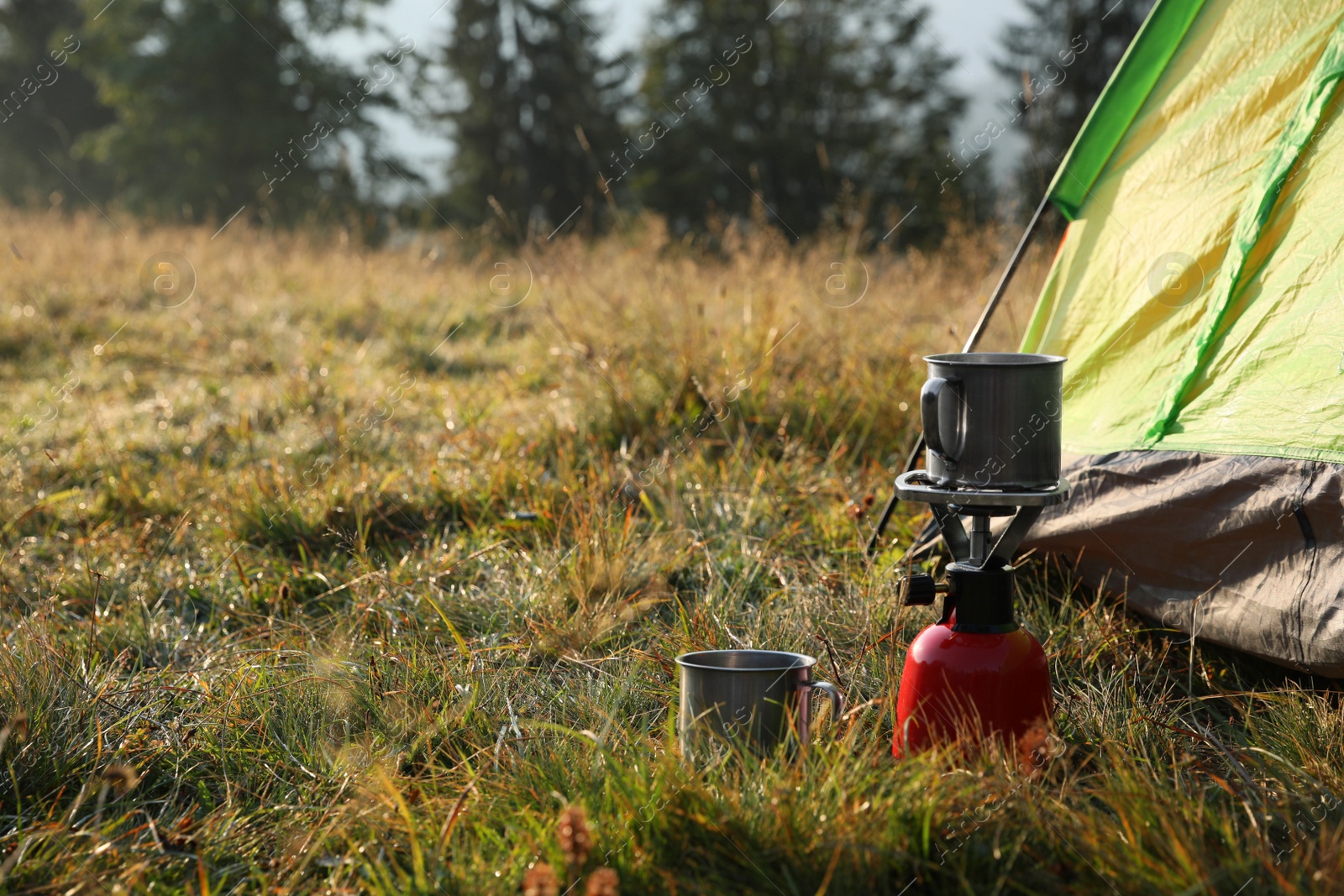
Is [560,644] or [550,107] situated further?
[550,107]

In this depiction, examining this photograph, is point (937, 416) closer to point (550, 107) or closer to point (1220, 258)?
point (1220, 258)

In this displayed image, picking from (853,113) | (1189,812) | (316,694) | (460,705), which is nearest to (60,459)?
(316,694)

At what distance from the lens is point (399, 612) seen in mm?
2443

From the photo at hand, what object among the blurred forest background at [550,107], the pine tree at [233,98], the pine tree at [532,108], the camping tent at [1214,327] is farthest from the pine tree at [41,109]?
the camping tent at [1214,327]

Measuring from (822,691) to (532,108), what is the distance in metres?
19.6

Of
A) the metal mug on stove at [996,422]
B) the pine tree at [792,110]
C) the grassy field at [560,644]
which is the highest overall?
the pine tree at [792,110]

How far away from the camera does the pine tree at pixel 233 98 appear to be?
57.0 ft

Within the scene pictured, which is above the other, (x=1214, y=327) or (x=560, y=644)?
(x=1214, y=327)

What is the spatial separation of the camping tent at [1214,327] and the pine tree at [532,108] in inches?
631

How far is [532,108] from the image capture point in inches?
769

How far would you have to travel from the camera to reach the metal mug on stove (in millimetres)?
1593

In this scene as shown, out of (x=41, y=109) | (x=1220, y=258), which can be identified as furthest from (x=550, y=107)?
(x=1220, y=258)

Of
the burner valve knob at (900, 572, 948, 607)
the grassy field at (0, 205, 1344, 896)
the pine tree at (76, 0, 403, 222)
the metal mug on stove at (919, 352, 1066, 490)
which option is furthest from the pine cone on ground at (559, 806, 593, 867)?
the pine tree at (76, 0, 403, 222)

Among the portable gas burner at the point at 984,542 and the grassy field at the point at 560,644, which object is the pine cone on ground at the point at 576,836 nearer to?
the grassy field at the point at 560,644
